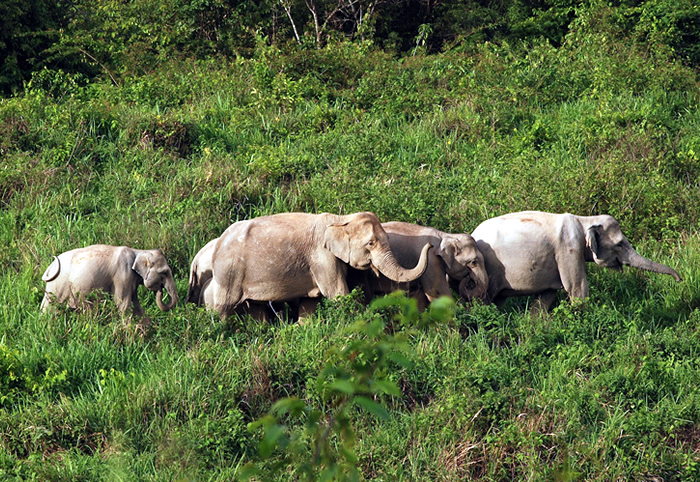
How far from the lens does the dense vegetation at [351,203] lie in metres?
6.16

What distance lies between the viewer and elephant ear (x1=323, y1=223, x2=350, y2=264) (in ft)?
24.3

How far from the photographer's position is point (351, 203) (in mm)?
9070

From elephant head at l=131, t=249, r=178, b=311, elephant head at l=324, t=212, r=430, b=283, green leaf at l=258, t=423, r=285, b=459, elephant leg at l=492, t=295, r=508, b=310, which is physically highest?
green leaf at l=258, t=423, r=285, b=459

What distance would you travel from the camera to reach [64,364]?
22.2 ft

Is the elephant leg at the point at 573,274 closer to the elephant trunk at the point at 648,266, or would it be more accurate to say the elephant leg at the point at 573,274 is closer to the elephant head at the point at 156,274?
the elephant trunk at the point at 648,266

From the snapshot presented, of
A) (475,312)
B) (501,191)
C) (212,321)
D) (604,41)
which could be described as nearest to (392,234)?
(475,312)

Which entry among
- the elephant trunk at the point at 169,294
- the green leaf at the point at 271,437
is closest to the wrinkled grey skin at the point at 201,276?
the elephant trunk at the point at 169,294

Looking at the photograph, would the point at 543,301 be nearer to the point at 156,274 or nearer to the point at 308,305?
the point at 308,305

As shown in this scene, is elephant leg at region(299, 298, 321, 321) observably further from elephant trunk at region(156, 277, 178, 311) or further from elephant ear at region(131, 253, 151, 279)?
elephant ear at region(131, 253, 151, 279)

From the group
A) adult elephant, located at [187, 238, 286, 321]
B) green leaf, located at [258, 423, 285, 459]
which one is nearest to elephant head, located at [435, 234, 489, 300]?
adult elephant, located at [187, 238, 286, 321]

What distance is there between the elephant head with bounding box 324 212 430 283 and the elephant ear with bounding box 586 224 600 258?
1295 mm

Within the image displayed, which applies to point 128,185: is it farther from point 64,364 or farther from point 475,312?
point 475,312

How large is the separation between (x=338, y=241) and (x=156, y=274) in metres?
1.39

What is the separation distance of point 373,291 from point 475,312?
910mm
